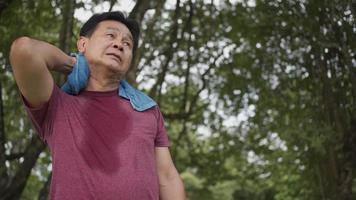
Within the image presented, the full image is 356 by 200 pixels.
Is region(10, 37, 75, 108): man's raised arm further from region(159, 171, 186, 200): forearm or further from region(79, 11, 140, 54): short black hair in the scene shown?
region(159, 171, 186, 200): forearm

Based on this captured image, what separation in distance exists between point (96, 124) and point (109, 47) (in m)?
0.33

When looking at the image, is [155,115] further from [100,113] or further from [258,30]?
[258,30]

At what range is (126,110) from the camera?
88.1 inches

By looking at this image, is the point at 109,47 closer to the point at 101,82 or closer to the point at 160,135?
the point at 101,82

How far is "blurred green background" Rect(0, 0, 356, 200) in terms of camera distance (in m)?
6.63

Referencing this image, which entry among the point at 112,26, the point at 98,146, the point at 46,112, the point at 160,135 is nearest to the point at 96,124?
the point at 98,146

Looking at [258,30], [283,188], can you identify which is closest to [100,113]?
→ [258,30]

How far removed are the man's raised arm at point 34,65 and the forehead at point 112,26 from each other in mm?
237

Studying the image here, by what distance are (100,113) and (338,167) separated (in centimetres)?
629

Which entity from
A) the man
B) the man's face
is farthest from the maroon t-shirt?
the man's face

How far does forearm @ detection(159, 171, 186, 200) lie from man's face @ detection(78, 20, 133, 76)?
468 millimetres

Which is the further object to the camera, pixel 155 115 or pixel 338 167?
pixel 338 167

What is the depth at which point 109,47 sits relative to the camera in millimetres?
2311

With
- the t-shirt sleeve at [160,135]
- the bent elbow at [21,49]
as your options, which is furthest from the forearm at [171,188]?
the bent elbow at [21,49]
